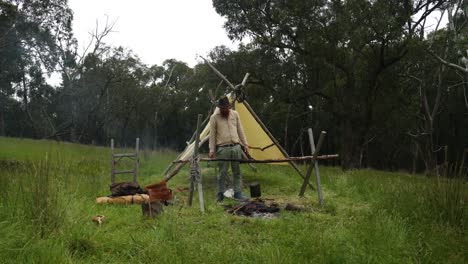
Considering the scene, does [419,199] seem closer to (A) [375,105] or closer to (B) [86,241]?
(B) [86,241]

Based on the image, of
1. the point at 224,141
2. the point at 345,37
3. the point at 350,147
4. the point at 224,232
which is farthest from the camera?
the point at 350,147

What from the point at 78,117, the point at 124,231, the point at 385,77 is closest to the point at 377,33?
the point at 385,77

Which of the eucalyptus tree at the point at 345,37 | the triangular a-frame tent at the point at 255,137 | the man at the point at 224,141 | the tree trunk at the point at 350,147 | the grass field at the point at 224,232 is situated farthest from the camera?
the tree trunk at the point at 350,147

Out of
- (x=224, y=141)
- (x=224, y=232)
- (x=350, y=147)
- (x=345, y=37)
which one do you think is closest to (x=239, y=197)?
(x=224, y=141)

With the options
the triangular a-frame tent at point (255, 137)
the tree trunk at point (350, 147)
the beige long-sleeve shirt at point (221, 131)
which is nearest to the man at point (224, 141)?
the beige long-sleeve shirt at point (221, 131)

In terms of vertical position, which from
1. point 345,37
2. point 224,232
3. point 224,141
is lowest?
point 224,232

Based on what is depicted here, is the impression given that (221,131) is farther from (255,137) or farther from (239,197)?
(255,137)

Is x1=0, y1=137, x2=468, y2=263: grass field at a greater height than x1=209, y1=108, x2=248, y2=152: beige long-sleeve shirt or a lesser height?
lesser

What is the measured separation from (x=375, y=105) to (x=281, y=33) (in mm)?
5527

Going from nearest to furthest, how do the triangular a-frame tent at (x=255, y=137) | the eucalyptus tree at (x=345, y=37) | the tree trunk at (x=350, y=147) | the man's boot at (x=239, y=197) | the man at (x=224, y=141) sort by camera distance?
the man's boot at (x=239, y=197) < the man at (x=224, y=141) < the triangular a-frame tent at (x=255, y=137) < the eucalyptus tree at (x=345, y=37) < the tree trunk at (x=350, y=147)

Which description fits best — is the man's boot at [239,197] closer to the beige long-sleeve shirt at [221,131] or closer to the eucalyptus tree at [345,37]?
the beige long-sleeve shirt at [221,131]

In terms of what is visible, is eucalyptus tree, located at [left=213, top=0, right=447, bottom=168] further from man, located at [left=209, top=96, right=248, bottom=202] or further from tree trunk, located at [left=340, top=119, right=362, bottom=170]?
man, located at [left=209, top=96, right=248, bottom=202]

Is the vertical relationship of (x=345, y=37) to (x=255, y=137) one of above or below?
above

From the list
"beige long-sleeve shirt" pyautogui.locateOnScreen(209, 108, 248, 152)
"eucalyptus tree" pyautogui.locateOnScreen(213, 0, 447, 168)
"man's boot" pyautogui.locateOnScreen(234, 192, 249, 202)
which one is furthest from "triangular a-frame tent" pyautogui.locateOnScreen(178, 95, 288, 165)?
"eucalyptus tree" pyautogui.locateOnScreen(213, 0, 447, 168)
